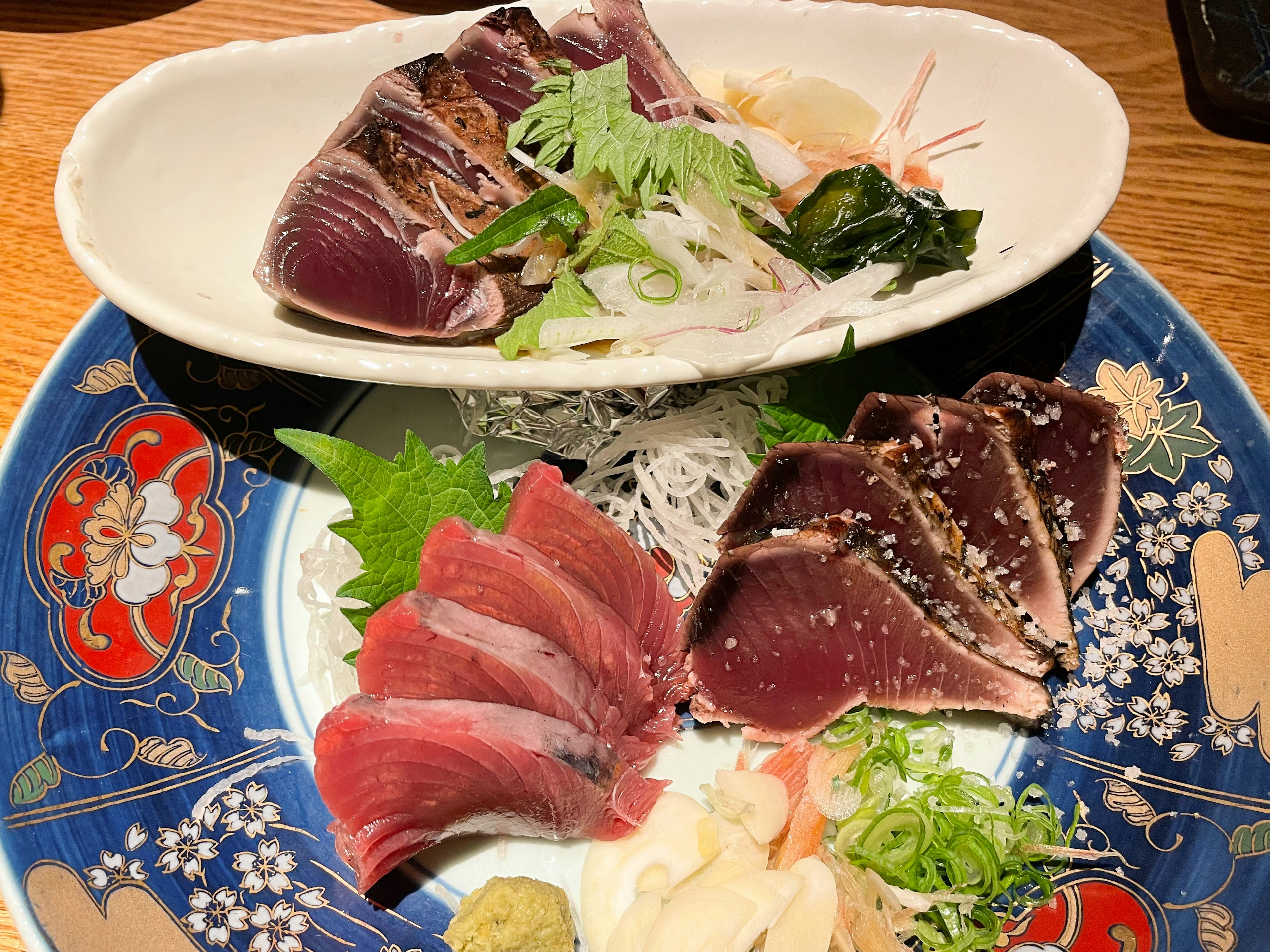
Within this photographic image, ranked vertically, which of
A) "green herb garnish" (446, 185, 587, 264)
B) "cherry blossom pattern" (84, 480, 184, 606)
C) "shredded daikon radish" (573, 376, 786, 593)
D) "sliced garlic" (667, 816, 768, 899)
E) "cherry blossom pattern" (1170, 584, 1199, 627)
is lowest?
"sliced garlic" (667, 816, 768, 899)

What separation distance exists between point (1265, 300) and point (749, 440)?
2266 millimetres

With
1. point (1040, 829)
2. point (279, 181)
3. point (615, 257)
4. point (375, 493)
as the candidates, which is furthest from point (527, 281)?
point (1040, 829)

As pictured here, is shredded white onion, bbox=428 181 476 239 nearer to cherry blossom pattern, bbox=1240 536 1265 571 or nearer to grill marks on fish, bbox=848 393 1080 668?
grill marks on fish, bbox=848 393 1080 668

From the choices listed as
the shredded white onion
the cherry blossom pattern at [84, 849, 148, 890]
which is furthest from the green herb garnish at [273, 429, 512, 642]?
the cherry blossom pattern at [84, 849, 148, 890]

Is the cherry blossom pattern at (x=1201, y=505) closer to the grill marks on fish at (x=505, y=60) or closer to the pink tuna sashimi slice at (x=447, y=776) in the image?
the pink tuna sashimi slice at (x=447, y=776)

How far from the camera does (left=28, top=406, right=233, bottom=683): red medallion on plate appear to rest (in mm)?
2363

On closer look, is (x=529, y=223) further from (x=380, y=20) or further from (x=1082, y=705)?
(x=380, y=20)

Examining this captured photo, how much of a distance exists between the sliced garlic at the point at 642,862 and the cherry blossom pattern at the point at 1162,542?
5.59 feet

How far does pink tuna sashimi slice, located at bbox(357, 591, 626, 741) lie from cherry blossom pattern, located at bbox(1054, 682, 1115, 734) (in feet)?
4.79

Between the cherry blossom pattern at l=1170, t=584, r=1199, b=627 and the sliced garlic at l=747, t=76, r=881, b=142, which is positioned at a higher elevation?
the sliced garlic at l=747, t=76, r=881, b=142

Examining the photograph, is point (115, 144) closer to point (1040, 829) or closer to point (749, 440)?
point (749, 440)

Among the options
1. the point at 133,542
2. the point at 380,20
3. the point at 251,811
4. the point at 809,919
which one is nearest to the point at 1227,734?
the point at 809,919

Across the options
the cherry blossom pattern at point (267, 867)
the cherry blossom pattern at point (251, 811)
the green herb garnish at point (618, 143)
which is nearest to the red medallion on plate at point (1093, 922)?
the cherry blossom pattern at point (267, 867)

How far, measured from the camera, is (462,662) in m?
1.96
